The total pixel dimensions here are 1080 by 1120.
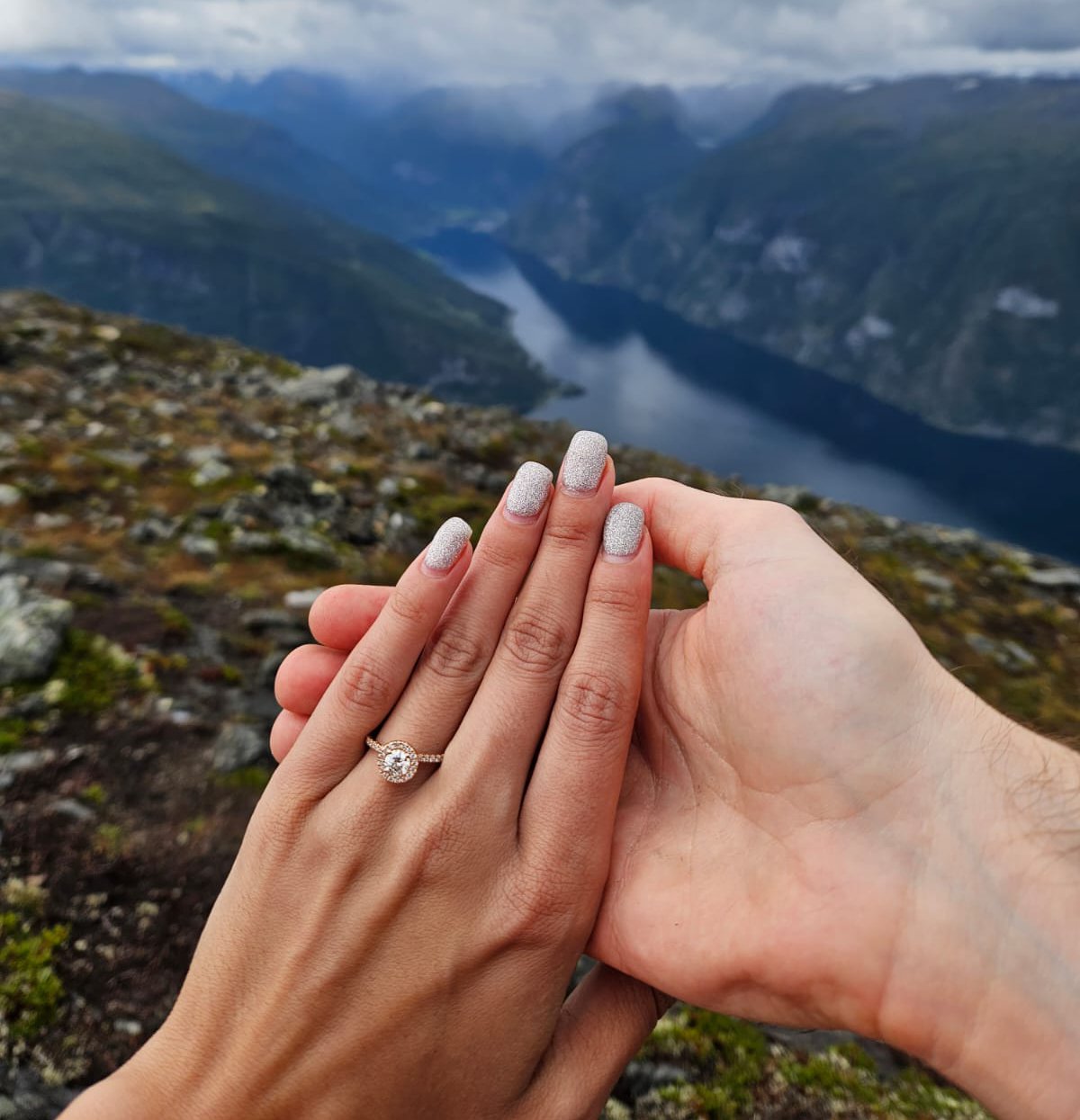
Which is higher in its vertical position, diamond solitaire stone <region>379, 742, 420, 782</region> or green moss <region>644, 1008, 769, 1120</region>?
diamond solitaire stone <region>379, 742, 420, 782</region>

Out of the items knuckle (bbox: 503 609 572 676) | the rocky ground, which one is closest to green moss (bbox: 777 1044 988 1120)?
the rocky ground

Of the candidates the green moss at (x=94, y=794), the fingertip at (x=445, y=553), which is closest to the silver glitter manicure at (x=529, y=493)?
the fingertip at (x=445, y=553)

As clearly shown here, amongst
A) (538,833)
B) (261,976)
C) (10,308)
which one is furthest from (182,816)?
(10,308)

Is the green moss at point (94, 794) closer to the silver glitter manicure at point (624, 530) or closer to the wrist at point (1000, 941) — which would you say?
the silver glitter manicure at point (624, 530)

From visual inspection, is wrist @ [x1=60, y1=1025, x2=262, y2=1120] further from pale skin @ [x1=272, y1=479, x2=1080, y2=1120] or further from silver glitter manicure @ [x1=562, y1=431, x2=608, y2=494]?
silver glitter manicure @ [x1=562, y1=431, x2=608, y2=494]

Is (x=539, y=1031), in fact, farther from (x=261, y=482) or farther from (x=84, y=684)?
(x=261, y=482)

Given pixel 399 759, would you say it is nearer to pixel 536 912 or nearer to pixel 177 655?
pixel 536 912

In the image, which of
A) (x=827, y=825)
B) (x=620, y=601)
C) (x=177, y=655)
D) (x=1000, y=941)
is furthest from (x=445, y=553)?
(x=177, y=655)
